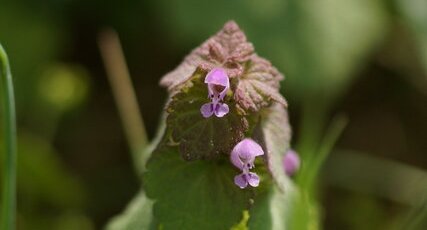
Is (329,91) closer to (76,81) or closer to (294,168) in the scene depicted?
(76,81)

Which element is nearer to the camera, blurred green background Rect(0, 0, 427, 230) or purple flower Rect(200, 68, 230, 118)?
purple flower Rect(200, 68, 230, 118)

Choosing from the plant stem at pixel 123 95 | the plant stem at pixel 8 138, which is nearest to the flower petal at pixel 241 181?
the plant stem at pixel 8 138

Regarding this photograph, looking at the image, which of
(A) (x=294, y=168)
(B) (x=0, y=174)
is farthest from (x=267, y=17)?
(A) (x=294, y=168)

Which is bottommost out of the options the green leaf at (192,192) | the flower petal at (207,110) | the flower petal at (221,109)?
the green leaf at (192,192)

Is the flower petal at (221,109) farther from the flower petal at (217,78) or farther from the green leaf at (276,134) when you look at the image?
the green leaf at (276,134)

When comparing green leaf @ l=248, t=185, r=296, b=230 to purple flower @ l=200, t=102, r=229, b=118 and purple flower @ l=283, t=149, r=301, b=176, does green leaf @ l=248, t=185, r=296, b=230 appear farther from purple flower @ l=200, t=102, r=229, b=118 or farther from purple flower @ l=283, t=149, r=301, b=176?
purple flower @ l=200, t=102, r=229, b=118

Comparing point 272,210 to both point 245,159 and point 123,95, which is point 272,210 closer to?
point 245,159

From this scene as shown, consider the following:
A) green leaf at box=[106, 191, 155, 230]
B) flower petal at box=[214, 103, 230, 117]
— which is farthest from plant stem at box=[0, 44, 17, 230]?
flower petal at box=[214, 103, 230, 117]

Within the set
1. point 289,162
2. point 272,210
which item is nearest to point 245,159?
point 272,210
